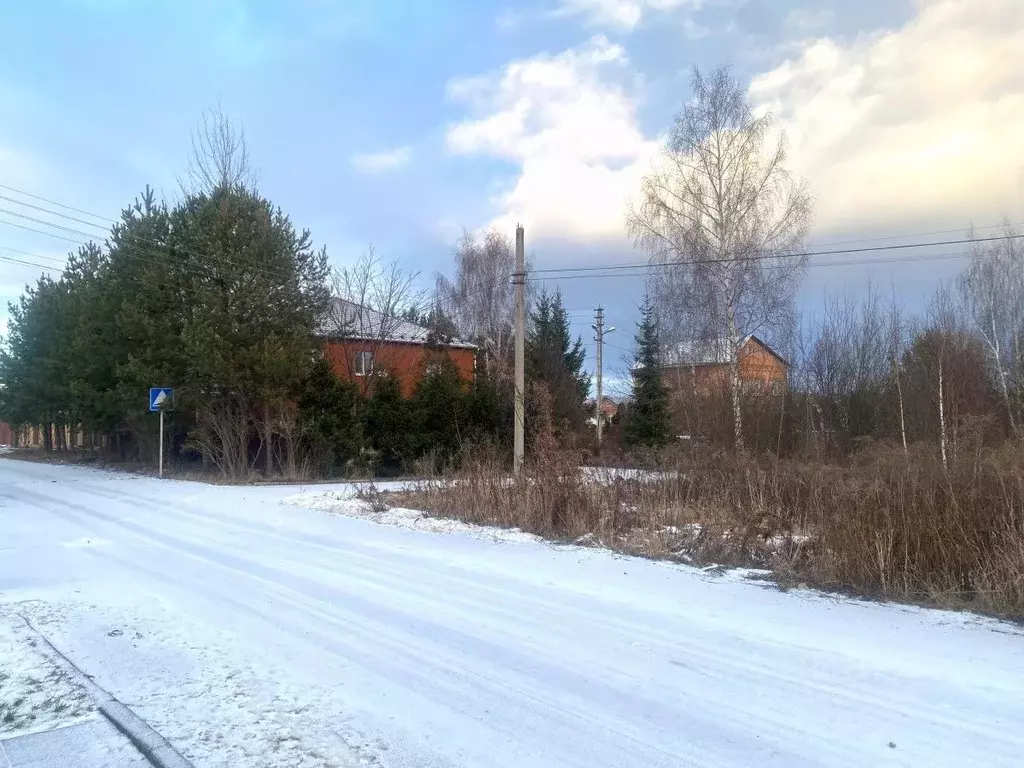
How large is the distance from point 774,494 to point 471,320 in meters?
38.9

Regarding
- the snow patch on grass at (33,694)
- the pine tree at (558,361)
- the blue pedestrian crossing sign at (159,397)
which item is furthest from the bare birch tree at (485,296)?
the snow patch on grass at (33,694)

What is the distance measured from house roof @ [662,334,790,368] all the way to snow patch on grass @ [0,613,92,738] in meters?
24.4

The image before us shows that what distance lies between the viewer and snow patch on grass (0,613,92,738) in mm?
4832

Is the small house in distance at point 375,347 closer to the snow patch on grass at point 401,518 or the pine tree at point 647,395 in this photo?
the pine tree at point 647,395

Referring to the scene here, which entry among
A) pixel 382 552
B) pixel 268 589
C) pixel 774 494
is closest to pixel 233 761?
pixel 268 589

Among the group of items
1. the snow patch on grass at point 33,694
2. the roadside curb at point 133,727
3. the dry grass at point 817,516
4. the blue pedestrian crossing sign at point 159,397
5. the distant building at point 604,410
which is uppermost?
the blue pedestrian crossing sign at point 159,397

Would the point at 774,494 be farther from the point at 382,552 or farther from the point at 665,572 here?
the point at 382,552

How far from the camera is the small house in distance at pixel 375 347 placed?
3322cm

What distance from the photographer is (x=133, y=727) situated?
4742 millimetres

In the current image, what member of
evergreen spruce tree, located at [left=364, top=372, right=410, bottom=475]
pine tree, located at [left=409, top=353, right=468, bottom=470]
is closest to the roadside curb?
evergreen spruce tree, located at [left=364, top=372, right=410, bottom=475]

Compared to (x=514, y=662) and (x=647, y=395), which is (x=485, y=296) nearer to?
(x=647, y=395)

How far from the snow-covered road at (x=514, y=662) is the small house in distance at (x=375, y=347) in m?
22.7

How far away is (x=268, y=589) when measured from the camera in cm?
865

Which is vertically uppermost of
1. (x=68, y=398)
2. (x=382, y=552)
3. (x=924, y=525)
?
(x=68, y=398)
